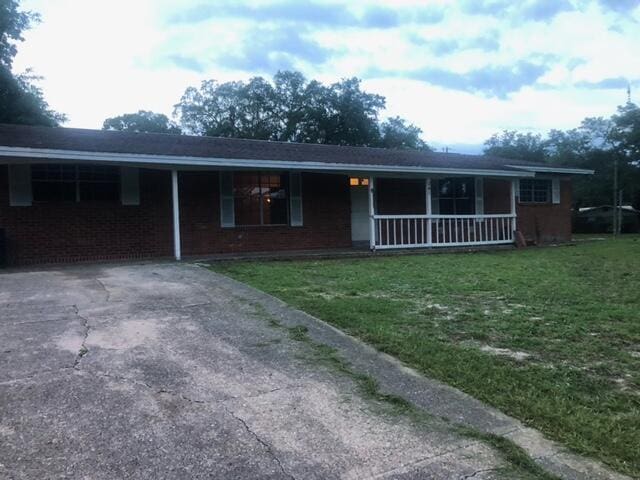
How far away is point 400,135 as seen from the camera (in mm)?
41969

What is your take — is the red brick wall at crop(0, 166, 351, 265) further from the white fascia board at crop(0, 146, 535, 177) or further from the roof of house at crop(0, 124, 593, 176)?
the white fascia board at crop(0, 146, 535, 177)

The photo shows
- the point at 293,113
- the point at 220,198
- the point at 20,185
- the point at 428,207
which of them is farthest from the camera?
the point at 293,113

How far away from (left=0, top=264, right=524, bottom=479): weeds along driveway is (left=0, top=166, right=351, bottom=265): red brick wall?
18.8 feet

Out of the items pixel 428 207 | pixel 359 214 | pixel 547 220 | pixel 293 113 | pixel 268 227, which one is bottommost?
pixel 547 220

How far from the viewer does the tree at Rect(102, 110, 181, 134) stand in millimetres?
41469

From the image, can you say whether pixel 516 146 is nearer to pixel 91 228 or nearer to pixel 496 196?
pixel 496 196

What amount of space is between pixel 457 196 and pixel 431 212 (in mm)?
1598

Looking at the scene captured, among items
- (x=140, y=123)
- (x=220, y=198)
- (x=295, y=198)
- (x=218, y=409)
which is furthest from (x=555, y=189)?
(x=140, y=123)

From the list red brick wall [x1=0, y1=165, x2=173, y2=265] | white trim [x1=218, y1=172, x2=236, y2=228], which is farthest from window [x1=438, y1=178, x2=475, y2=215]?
red brick wall [x1=0, y1=165, x2=173, y2=265]

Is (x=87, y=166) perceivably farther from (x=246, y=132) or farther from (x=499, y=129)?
(x=499, y=129)

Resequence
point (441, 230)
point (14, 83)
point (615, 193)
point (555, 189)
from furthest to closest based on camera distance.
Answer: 1. point (615, 193)
2. point (14, 83)
3. point (555, 189)
4. point (441, 230)

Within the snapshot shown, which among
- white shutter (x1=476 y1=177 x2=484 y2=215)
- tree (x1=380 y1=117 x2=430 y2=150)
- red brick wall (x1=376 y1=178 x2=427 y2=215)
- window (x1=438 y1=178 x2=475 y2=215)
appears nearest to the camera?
red brick wall (x1=376 y1=178 x2=427 y2=215)

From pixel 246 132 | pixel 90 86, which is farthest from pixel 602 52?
pixel 246 132

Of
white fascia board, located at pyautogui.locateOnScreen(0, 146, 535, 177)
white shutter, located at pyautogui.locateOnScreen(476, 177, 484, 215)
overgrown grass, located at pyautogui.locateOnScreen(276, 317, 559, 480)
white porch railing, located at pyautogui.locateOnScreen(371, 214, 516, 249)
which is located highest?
white fascia board, located at pyautogui.locateOnScreen(0, 146, 535, 177)
